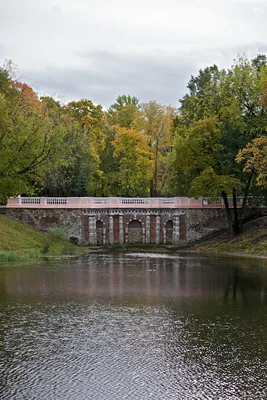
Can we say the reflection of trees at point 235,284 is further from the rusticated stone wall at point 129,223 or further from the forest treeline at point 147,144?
the rusticated stone wall at point 129,223

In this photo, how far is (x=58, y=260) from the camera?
112 ft

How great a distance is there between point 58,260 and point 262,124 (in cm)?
1924

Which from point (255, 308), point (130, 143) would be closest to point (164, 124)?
point (130, 143)

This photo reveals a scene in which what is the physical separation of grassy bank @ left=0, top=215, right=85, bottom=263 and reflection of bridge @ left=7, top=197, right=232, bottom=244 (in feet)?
10.2

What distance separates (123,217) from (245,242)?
14.0 meters

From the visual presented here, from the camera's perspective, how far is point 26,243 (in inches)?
1542

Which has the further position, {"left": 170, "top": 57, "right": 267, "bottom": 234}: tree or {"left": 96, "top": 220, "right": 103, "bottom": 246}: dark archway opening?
{"left": 96, "top": 220, "right": 103, "bottom": 246}: dark archway opening

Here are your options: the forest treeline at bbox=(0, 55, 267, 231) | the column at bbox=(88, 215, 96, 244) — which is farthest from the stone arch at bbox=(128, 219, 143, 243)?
the forest treeline at bbox=(0, 55, 267, 231)

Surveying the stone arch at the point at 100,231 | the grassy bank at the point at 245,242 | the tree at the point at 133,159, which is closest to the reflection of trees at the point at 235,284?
the grassy bank at the point at 245,242

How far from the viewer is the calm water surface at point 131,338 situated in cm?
1053

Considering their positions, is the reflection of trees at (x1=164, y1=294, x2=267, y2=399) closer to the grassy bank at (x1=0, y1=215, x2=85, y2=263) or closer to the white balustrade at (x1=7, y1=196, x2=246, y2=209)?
the grassy bank at (x1=0, y1=215, x2=85, y2=263)

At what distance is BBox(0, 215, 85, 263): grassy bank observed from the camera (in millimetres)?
34191

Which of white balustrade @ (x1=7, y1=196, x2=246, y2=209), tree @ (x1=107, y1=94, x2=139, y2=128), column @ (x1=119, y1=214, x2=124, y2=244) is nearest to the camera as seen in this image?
white balustrade @ (x1=7, y1=196, x2=246, y2=209)

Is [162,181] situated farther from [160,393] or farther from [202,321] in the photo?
[160,393]
